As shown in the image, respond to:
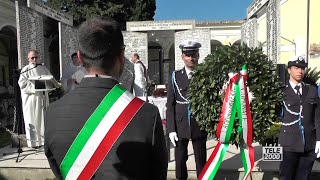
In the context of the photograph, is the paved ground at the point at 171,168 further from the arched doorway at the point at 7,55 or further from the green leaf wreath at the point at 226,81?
the arched doorway at the point at 7,55

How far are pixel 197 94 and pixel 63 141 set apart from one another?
2.52 metres

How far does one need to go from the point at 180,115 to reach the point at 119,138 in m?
2.77

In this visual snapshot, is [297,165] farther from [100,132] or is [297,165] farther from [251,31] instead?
[251,31]

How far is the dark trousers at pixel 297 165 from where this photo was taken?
3916 mm

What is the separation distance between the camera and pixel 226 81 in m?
3.85

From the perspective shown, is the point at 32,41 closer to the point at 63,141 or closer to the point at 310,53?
the point at 63,141

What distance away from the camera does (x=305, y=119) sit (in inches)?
150

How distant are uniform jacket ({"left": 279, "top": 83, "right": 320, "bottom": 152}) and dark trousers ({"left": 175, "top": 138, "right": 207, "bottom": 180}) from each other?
88 cm

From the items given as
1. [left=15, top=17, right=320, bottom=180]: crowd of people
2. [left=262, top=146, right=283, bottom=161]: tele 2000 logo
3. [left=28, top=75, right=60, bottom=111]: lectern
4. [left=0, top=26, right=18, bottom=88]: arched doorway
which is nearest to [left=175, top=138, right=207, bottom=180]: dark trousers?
[left=262, top=146, right=283, bottom=161]: tele 2000 logo

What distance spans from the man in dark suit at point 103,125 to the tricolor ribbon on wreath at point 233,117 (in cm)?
234

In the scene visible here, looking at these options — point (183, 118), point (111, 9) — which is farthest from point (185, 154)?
point (111, 9)

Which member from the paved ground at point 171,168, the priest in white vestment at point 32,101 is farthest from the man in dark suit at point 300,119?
the priest in white vestment at point 32,101

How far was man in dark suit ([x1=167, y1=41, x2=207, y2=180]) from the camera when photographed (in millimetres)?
4125

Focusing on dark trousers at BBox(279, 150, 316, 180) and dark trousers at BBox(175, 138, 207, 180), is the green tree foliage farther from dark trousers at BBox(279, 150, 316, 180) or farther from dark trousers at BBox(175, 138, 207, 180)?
dark trousers at BBox(279, 150, 316, 180)
